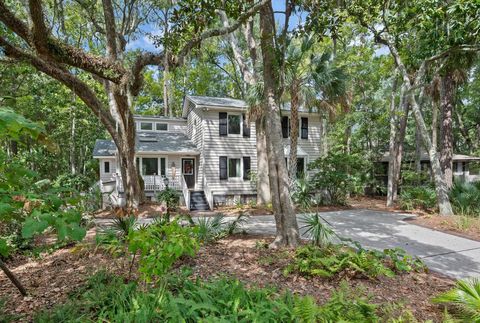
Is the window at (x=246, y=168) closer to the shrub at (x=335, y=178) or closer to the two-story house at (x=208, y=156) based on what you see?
the two-story house at (x=208, y=156)

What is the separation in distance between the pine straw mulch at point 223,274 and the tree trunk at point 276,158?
0.53m

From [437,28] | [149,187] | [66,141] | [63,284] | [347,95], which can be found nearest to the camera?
[63,284]

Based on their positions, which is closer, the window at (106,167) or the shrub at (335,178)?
the shrub at (335,178)

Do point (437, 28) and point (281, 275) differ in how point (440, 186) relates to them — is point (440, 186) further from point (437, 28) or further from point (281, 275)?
point (281, 275)

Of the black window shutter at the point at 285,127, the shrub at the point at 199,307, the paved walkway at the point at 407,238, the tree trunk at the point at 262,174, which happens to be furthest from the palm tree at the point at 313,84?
the shrub at the point at 199,307

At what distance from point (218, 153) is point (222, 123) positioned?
6.05ft

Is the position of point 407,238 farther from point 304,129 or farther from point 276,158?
point 304,129

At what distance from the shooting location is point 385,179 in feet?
62.7

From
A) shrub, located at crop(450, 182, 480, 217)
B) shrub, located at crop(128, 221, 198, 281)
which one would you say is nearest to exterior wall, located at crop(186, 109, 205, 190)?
shrub, located at crop(450, 182, 480, 217)

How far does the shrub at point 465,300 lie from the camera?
2.89 metres

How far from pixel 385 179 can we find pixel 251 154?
1078 centimetres

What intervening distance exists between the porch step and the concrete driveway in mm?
4168

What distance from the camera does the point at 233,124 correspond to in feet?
51.8

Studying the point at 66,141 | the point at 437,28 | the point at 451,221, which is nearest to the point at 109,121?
the point at 437,28
